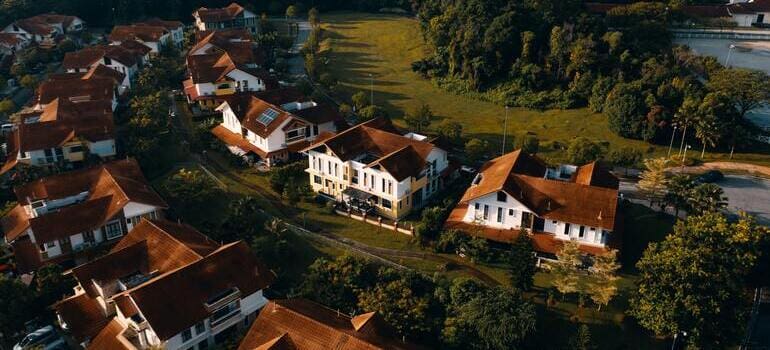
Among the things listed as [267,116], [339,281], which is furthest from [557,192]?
[267,116]

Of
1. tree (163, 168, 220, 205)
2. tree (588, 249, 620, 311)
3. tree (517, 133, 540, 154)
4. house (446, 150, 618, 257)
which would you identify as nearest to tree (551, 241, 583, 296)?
tree (588, 249, 620, 311)

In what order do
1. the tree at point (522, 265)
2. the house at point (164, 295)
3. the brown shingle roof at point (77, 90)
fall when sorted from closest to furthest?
the house at point (164, 295)
the tree at point (522, 265)
the brown shingle roof at point (77, 90)

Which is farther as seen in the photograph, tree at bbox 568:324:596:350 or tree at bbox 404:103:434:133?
tree at bbox 404:103:434:133

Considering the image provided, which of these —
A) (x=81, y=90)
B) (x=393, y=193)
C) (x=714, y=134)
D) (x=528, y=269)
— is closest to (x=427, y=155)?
(x=393, y=193)

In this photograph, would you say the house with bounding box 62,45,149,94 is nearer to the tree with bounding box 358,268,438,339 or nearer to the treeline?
the treeline

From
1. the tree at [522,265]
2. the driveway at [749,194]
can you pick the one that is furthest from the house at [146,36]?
the driveway at [749,194]

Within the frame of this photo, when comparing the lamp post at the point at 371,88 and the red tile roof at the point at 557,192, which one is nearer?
the red tile roof at the point at 557,192

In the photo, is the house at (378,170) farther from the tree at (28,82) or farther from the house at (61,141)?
the tree at (28,82)
